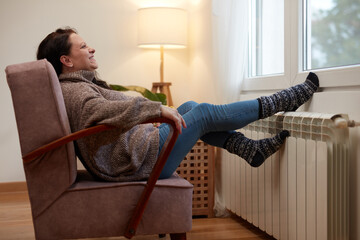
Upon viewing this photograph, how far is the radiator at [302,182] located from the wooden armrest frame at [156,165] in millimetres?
545

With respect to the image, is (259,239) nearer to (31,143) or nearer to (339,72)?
(339,72)

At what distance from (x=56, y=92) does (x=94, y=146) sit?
0.27 m

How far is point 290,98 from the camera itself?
2027mm

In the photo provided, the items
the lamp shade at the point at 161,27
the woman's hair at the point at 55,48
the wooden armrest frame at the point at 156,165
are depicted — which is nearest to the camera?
the wooden armrest frame at the point at 156,165

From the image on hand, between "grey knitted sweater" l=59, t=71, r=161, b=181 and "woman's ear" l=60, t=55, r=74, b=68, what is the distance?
0.11 meters

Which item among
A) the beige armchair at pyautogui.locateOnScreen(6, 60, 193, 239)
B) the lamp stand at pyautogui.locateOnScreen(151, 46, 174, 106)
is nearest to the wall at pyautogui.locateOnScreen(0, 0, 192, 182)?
the lamp stand at pyautogui.locateOnScreen(151, 46, 174, 106)

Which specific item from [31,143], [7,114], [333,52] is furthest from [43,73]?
[7,114]

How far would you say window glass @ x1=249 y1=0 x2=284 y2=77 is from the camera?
2.51m

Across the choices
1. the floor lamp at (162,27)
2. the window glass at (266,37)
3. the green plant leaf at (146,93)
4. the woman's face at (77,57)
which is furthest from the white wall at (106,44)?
the woman's face at (77,57)

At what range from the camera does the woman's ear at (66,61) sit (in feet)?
6.95

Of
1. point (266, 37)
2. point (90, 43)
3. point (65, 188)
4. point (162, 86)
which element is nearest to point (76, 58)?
point (65, 188)

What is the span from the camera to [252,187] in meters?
2.36

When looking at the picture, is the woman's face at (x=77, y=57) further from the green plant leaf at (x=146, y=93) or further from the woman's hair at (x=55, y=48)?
the green plant leaf at (x=146, y=93)

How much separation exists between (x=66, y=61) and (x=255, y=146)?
971 millimetres
